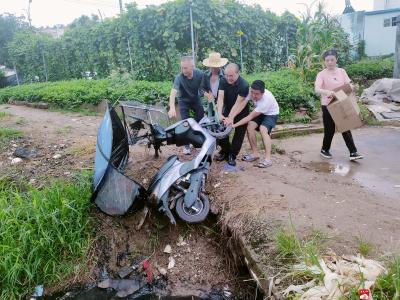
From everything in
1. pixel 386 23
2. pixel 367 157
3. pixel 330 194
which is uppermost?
pixel 386 23

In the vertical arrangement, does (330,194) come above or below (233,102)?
below

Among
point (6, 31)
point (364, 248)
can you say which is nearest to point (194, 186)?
point (364, 248)

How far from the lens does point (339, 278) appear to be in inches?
93.6

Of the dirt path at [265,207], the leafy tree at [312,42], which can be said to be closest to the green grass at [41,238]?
the dirt path at [265,207]

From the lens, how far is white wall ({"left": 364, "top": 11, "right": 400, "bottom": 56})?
19.1m

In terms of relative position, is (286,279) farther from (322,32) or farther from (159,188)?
(322,32)

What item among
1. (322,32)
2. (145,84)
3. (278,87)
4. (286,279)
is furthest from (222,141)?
(322,32)

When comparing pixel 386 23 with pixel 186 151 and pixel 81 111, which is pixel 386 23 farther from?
pixel 186 151

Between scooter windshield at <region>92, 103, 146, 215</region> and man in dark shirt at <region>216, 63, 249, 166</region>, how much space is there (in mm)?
1492

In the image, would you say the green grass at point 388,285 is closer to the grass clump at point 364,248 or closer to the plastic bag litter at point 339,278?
the plastic bag litter at point 339,278

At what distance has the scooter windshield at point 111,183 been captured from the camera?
3678mm

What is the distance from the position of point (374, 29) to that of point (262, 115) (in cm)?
1757

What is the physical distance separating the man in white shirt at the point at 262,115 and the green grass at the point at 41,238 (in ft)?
7.39

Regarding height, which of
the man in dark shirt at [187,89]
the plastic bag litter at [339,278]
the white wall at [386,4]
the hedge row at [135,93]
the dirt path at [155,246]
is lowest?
the dirt path at [155,246]
